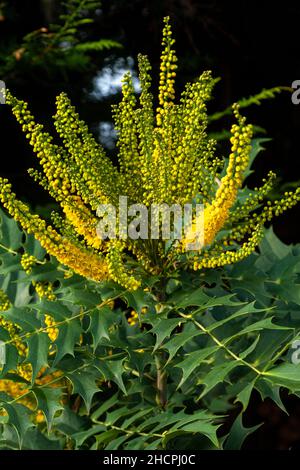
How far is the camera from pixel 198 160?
156cm

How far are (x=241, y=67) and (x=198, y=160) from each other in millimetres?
3520

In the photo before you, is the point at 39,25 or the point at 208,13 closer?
the point at 39,25

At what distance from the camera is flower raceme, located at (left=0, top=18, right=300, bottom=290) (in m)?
1.51

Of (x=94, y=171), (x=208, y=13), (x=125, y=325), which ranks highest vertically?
(x=208, y=13)

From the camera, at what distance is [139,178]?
1612 millimetres

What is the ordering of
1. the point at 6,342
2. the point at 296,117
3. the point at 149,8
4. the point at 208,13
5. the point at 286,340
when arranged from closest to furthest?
the point at 6,342 < the point at 286,340 < the point at 149,8 < the point at 208,13 < the point at 296,117

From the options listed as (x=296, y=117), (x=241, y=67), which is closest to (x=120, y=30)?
(x=241, y=67)

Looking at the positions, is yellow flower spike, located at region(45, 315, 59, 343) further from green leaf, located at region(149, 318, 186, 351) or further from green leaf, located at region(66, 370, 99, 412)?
green leaf, located at region(149, 318, 186, 351)

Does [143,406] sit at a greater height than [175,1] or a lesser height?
lesser

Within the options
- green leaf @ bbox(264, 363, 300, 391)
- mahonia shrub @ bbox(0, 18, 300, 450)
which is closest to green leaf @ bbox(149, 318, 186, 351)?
mahonia shrub @ bbox(0, 18, 300, 450)

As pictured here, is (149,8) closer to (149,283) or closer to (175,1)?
(175,1)

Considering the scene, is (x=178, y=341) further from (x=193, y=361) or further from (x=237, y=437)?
(x=237, y=437)

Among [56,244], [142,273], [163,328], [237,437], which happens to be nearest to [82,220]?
[56,244]

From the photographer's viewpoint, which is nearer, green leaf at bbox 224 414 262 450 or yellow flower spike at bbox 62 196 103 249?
yellow flower spike at bbox 62 196 103 249
